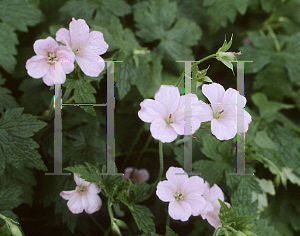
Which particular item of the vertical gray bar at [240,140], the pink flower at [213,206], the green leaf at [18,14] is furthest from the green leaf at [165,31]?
the pink flower at [213,206]

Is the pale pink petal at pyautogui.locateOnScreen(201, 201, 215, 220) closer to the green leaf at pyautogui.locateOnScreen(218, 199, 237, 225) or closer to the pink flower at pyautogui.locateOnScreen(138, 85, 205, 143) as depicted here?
the green leaf at pyautogui.locateOnScreen(218, 199, 237, 225)

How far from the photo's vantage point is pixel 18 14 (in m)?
1.37

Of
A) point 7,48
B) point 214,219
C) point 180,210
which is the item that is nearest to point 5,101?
point 7,48

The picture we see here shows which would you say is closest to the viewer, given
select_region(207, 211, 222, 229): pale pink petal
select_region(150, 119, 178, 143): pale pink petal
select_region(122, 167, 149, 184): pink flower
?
select_region(150, 119, 178, 143): pale pink petal

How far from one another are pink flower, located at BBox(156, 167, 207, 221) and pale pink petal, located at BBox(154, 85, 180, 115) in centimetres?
22

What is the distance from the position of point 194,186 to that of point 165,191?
0.34 feet

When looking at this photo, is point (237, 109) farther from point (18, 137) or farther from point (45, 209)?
point (45, 209)

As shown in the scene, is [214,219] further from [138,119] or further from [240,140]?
[138,119]

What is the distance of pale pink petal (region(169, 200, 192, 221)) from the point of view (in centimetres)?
86

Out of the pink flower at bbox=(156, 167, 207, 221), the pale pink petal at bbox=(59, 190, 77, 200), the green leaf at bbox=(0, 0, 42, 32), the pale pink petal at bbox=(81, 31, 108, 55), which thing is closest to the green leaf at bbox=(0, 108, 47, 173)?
the pale pink petal at bbox=(59, 190, 77, 200)

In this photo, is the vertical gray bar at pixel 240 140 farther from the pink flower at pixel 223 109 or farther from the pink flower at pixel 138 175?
the pink flower at pixel 138 175

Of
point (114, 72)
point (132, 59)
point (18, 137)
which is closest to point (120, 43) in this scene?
point (132, 59)

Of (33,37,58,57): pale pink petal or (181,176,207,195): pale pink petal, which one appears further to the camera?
(181,176,207,195): pale pink petal

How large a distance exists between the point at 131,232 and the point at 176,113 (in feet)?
2.00
